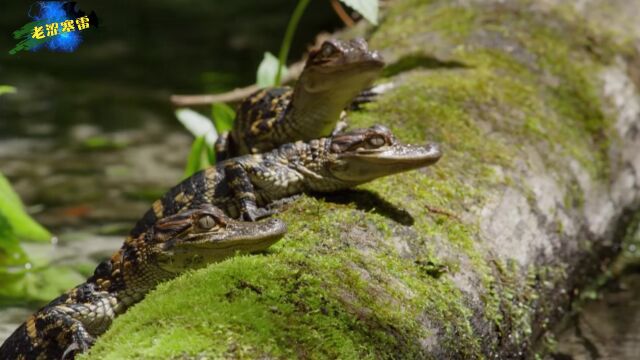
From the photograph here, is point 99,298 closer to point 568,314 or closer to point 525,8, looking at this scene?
point 568,314

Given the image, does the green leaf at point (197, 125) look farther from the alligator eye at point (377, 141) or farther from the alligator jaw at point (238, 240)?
the alligator jaw at point (238, 240)

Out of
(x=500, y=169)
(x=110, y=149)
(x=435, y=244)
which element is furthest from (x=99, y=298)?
(x=110, y=149)

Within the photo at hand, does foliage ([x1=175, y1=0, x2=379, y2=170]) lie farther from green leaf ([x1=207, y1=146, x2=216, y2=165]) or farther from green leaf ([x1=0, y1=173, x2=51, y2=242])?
green leaf ([x1=0, y1=173, x2=51, y2=242])

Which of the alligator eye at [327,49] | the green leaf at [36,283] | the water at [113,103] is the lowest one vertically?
the water at [113,103]

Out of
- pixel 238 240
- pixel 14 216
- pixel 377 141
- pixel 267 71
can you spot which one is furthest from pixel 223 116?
pixel 238 240

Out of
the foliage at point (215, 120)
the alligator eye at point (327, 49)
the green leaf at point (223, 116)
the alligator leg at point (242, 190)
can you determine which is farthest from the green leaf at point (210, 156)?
the alligator leg at point (242, 190)

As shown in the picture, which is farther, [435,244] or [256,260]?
[435,244]

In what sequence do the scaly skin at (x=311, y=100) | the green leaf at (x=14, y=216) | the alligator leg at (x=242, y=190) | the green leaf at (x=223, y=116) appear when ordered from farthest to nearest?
the green leaf at (x=223, y=116) < the green leaf at (x=14, y=216) < the scaly skin at (x=311, y=100) < the alligator leg at (x=242, y=190)

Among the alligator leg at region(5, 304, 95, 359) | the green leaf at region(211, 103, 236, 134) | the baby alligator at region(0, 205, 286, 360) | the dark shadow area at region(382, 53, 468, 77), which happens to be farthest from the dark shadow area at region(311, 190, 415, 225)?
the green leaf at region(211, 103, 236, 134)
